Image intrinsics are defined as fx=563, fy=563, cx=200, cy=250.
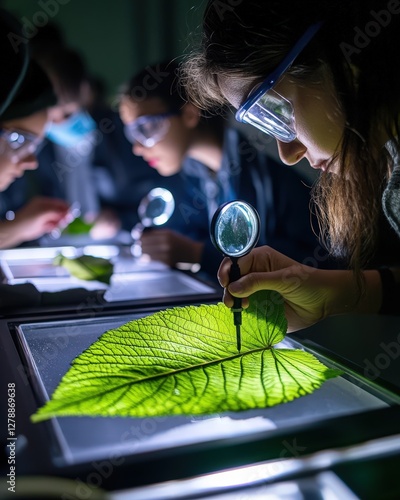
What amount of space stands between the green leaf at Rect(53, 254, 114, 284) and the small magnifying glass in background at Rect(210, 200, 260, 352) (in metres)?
0.62

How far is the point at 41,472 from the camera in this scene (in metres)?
0.54

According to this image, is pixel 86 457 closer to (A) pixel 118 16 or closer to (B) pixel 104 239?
(B) pixel 104 239

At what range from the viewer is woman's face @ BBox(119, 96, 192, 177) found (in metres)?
1.48

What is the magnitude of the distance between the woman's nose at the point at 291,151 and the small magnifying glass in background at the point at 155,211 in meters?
0.75

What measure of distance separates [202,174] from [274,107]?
58 centimetres

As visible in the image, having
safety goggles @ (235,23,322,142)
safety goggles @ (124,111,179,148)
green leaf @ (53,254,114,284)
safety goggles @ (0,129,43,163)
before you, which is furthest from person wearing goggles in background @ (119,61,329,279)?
safety goggles @ (0,129,43,163)

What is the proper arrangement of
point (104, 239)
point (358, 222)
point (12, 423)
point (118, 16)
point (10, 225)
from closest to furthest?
1. point (12, 423)
2. point (358, 222)
3. point (10, 225)
4. point (104, 239)
5. point (118, 16)

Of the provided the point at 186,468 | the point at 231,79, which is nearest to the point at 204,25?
the point at 231,79

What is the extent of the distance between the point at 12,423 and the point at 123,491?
0.16m

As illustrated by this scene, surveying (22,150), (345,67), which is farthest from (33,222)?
A: (345,67)

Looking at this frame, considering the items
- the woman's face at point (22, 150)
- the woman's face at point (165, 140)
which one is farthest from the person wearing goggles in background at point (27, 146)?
the woman's face at point (165, 140)

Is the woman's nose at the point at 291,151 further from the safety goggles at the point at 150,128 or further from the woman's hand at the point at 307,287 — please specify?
the safety goggles at the point at 150,128

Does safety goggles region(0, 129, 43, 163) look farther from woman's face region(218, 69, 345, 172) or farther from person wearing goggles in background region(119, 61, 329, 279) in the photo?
woman's face region(218, 69, 345, 172)

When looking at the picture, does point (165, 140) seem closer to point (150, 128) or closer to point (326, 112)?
point (150, 128)
